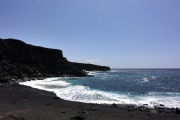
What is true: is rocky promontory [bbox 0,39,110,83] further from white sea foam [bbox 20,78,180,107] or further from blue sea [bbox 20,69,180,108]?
white sea foam [bbox 20,78,180,107]

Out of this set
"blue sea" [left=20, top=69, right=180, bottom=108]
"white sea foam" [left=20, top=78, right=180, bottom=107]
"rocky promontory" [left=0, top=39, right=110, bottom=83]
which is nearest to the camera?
"white sea foam" [left=20, top=78, right=180, bottom=107]

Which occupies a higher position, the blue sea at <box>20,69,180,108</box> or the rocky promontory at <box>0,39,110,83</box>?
the rocky promontory at <box>0,39,110,83</box>

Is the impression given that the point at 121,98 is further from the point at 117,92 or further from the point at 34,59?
the point at 34,59

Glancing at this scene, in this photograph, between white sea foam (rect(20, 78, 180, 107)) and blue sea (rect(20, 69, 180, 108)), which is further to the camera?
blue sea (rect(20, 69, 180, 108))

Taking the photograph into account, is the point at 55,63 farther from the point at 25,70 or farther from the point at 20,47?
the point at 25,70

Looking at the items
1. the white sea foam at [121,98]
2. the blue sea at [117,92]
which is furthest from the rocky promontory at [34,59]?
the white sea foam at [121,98]

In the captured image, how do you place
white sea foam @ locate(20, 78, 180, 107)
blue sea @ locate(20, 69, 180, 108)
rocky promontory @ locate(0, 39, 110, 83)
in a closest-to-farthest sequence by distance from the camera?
white sea foam @ locate(20, 78, 180, 107) < blue sea @ locate(20, 69, 180, 108) < rocky promontory @ locate(0, 39, 110, 83)

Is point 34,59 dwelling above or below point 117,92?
above

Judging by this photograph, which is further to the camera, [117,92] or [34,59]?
[34,59]

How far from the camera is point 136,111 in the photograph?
16.6 metres

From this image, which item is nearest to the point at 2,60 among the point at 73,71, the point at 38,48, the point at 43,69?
the point at 43,69

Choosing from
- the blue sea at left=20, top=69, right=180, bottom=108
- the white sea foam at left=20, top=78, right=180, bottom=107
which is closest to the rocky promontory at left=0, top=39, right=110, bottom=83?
the blue sea at left=20, top=69, right=180, bottom=108

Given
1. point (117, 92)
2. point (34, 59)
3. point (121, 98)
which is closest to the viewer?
point (121, 98)

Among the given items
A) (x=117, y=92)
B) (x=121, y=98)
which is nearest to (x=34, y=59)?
(x=117, y=92)
